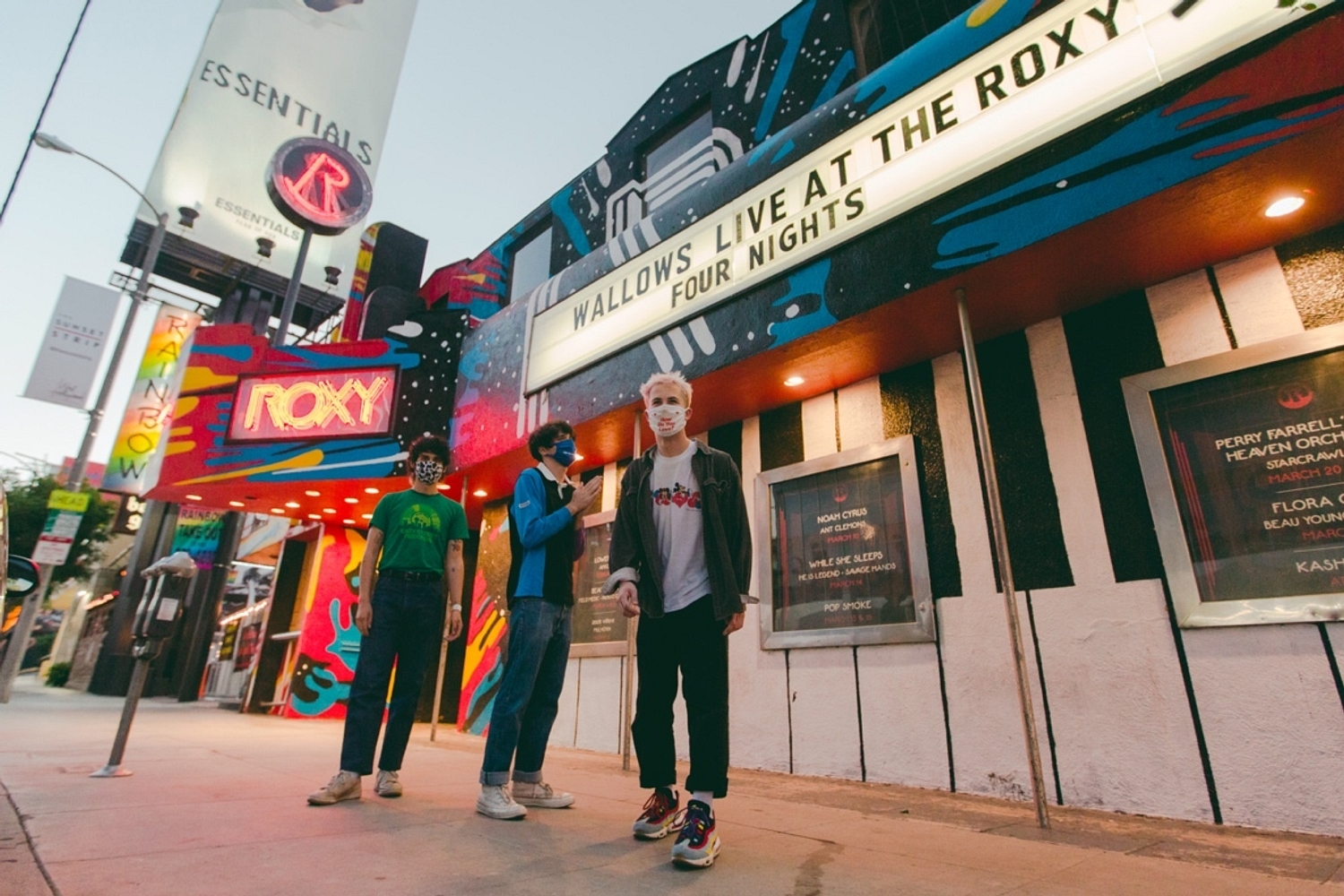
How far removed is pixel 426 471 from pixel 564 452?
0.72 meters

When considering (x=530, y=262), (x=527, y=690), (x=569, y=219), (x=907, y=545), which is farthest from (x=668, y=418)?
(x=530, y=262)

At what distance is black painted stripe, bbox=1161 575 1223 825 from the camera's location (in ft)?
8.30

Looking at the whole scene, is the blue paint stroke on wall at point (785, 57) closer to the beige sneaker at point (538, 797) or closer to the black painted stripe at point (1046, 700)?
the black painted stripe at point (1046, 700)

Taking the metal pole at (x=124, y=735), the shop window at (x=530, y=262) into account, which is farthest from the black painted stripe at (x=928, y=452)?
the shop window at (x=530, y=262)

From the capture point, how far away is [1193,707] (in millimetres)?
2637

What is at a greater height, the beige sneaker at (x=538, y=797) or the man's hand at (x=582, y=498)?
the man's hand at (x=582, y=498)

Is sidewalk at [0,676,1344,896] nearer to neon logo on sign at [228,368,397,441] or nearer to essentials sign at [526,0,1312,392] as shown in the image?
essentials sign at [526,0,1312,392]

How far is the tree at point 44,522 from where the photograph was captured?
1473cm

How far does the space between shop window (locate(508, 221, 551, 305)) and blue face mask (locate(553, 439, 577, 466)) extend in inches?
213

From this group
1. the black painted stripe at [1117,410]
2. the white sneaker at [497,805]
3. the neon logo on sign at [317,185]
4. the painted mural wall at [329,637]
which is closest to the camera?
the white sneaker at [497,805]

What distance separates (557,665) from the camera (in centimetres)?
268

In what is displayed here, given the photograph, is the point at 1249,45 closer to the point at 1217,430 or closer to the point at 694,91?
the point at 1217,430

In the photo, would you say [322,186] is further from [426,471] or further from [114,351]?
[426,471]

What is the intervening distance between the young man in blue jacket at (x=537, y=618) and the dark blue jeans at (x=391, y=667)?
0.41 m
